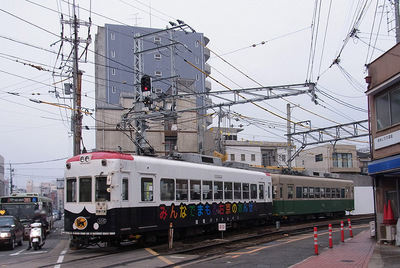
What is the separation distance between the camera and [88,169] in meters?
13.9

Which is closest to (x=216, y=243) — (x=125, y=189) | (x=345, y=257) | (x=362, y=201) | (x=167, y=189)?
(x=167, y=189)

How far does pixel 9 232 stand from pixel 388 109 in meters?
14.6

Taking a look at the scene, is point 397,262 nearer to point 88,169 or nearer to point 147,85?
point 88,169

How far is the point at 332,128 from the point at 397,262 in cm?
2040

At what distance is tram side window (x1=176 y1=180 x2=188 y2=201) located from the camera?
15888 mm

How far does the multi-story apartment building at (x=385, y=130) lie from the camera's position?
13.7 meters

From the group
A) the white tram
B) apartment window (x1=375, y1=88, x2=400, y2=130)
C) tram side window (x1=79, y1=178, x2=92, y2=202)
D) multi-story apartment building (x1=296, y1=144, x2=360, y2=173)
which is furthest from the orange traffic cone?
multi-story apartment building (x1=296, y1=144, x2=360, y2=173)

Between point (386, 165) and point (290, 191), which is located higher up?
point (386, 165)

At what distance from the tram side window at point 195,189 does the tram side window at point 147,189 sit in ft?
8.20

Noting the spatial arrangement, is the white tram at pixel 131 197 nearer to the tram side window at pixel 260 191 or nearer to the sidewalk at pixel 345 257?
the tram side window at pixel 260 191

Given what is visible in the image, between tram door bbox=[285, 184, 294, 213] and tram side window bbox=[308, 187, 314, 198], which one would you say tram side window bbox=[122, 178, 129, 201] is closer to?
tram door bbox=[285, 184, 294, 213]

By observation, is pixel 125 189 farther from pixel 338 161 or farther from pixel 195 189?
pixel 338 161

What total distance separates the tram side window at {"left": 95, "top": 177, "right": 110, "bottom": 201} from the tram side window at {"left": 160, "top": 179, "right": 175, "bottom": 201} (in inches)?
88.2

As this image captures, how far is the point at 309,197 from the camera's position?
1091 inches
